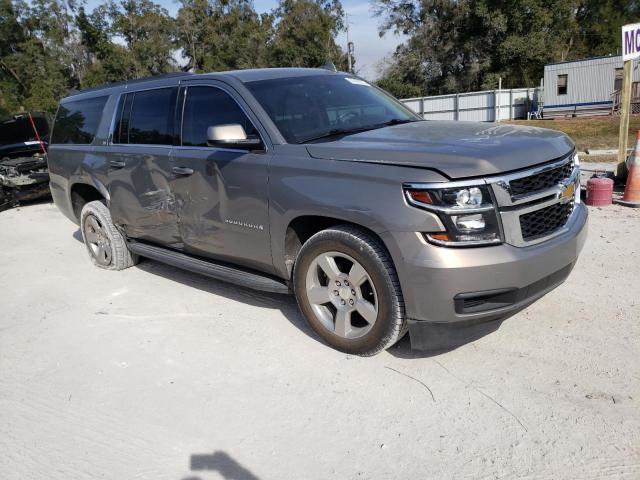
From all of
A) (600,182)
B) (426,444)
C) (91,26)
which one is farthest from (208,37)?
(426,444)

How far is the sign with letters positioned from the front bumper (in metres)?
5.75

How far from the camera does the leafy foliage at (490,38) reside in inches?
1548

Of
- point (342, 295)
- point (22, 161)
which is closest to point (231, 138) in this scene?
point (342, 295)

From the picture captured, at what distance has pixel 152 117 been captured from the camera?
4848 mm

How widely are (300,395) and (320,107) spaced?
84.5 inches

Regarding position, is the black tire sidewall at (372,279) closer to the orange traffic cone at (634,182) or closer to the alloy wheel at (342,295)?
the alloy wheel at (342,295)

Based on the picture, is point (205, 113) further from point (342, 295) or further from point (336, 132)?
point (342, 295)

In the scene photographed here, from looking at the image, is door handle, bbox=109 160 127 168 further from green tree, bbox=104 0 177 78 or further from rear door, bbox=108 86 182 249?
green tree, bbox=104 0 177 78

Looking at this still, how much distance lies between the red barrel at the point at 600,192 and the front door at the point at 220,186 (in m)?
5.04

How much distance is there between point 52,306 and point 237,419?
2893 millimetres

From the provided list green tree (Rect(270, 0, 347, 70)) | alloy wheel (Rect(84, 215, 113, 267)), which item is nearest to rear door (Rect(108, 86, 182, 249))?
alloy wheel (Rect(84, 215, 113, 267))

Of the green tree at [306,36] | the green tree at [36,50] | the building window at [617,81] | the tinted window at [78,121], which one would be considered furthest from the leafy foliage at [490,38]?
the tinted window at [78,121]

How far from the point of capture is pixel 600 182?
22.9ft

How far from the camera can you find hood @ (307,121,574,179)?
2.94m
